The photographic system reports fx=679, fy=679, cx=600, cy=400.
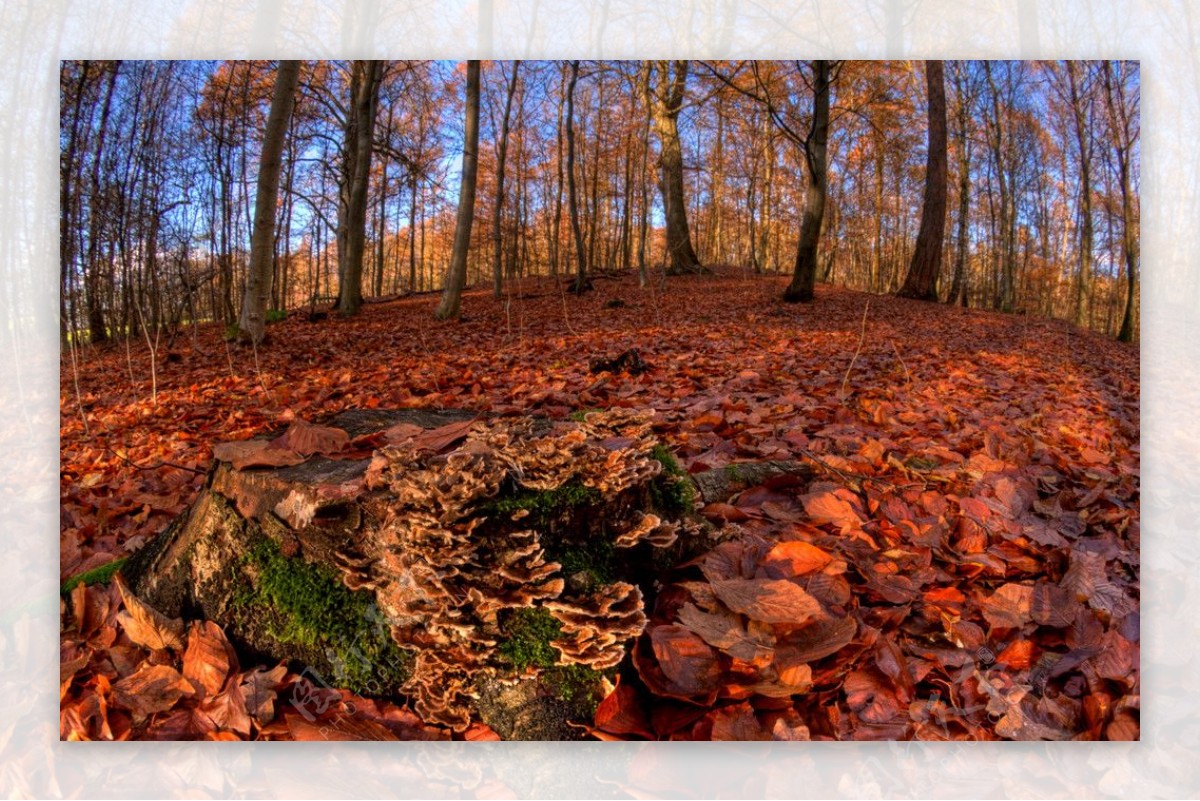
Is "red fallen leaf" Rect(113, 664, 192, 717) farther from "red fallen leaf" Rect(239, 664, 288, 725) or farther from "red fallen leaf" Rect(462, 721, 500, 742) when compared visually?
"red fallen leaf" Rect(462, 721, 500, 742)

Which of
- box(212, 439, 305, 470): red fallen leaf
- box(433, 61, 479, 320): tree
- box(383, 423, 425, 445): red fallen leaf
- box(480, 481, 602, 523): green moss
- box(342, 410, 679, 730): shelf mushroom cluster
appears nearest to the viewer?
box(342, 410, 679, 730): shelf mushroom cluster

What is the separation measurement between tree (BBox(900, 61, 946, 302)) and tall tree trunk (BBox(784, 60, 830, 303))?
42 cm

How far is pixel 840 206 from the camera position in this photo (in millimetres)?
3168

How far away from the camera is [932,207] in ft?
10.0

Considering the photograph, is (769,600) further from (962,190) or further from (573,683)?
(962,190)

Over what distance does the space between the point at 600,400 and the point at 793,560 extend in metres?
1.45

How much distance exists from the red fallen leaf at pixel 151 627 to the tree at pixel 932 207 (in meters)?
3.21

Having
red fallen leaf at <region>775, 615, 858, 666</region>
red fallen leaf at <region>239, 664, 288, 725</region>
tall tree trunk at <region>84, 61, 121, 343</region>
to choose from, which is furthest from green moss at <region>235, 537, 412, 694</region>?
tall tree trunk at <region>84, 61, 121, 343</region>

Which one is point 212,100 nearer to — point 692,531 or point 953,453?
point 692,531

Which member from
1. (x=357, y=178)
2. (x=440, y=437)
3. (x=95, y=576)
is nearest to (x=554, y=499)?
(x=440, y=437)

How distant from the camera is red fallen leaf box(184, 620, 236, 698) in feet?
6.15

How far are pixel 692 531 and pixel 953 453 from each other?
1.45 metres

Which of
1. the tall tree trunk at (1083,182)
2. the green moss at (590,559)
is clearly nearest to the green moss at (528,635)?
the green moss at (590,559)

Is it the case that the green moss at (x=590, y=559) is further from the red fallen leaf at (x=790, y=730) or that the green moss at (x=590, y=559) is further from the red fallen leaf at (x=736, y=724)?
the red fallen leaf at (x=790, y=730)
